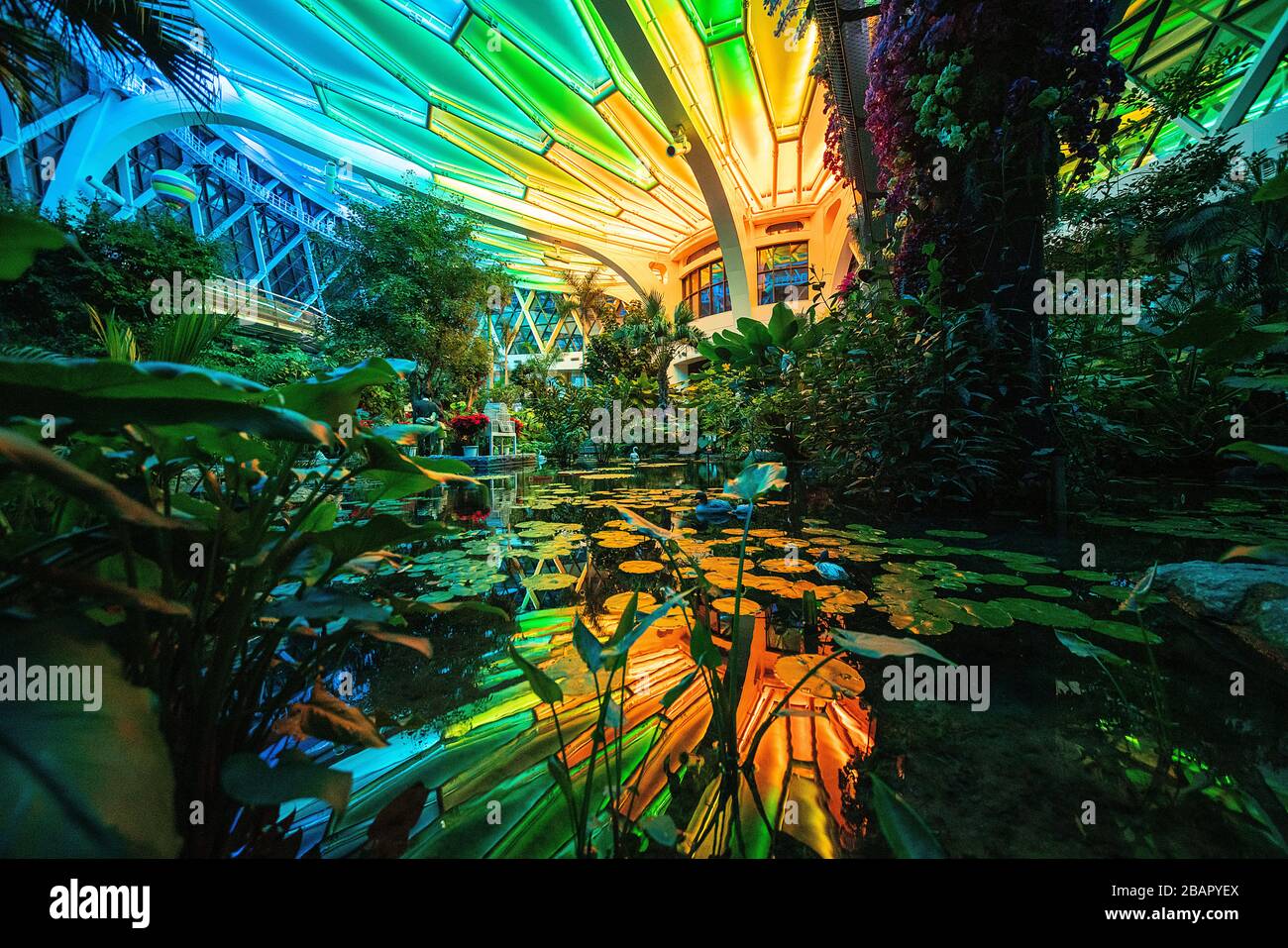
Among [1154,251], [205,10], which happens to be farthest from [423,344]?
[1154,251]

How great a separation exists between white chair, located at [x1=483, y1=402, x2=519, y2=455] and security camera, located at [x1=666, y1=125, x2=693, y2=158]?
23.8 feet

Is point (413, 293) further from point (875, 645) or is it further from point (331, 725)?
point (875, 645)

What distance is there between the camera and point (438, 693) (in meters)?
0.94

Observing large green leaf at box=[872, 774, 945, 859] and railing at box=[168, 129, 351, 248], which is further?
railing at box=[168, 129, 351, 248]

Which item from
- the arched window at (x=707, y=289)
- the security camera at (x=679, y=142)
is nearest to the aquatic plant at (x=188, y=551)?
the security camera at (x=679, y=142)

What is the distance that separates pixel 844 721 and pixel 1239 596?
1.32m

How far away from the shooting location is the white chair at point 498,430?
327 inches

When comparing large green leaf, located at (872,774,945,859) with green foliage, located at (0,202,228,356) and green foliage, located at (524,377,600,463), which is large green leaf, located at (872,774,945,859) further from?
green foliage, located at (0,202,228,356)

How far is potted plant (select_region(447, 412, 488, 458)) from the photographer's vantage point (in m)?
6.86

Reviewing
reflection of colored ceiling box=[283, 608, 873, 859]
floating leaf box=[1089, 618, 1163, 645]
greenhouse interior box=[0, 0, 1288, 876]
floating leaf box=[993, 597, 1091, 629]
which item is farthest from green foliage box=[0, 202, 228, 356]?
floating leaf box=[1089, 618, 1163, 645]

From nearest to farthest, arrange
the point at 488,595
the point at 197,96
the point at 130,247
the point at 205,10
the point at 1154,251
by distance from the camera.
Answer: the point at 488,595
the point at 197,96
the point at 1154,251
the point at 130,247
the point at 205,10

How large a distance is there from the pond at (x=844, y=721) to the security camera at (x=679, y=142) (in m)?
11.2
